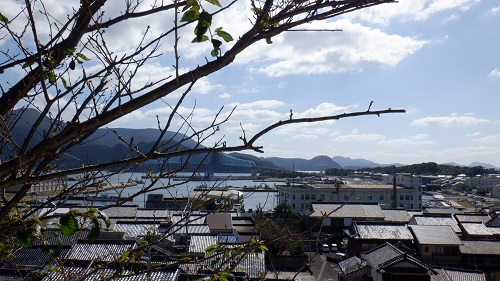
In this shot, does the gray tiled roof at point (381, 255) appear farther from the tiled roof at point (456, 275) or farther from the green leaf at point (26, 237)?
the green leaf at point (26, 237)

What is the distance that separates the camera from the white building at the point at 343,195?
24406mm

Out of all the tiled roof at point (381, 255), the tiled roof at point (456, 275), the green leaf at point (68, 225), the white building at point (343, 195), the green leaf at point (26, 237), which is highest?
the green leaf at point (68, 225)

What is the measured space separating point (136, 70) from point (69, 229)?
57 cm

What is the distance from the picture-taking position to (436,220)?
1589 cm

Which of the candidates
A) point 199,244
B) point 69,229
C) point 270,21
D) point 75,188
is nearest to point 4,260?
point 75,188

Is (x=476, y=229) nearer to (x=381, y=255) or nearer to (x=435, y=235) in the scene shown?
(x=435, y=235)

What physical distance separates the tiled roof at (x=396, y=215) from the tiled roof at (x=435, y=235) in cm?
389

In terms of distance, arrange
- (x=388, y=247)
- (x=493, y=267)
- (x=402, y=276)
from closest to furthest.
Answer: (x=402, y=276)
(x=388, y=247)
(x=493, y=267)

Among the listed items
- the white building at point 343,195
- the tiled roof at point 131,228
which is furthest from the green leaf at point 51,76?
the white building at point 343,195

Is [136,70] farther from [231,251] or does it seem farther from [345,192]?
[345,192]

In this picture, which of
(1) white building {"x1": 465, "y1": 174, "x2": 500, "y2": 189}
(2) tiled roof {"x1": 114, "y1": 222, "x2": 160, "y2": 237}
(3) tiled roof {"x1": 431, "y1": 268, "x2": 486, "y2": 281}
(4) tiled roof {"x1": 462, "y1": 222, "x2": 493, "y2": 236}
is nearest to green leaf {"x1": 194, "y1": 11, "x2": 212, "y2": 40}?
(3) tiled roof {"x1": 431, "y1": 268, "x2": 486, "y2": 281}

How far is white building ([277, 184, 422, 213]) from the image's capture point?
24406 millimetres

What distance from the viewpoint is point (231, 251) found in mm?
1439

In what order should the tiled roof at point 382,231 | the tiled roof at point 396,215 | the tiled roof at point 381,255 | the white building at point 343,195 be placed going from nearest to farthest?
the tiled roof at point 381,255
the tiled roof at point 382,231
the tiled roof at point 396,215
the white building at point 343,195
